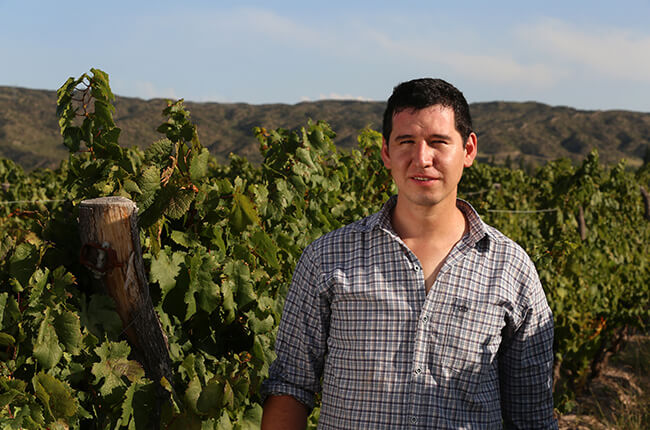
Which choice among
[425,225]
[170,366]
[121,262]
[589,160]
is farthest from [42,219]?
[589,160]

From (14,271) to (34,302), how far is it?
0.41 feet

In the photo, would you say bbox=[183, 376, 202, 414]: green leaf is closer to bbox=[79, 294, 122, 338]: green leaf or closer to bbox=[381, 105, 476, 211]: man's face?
bbox=[79, 294, 122, 338]: green leaf

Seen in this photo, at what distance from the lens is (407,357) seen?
1429 millimetres

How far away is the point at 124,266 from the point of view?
178cm

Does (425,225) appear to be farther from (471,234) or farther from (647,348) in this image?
(647,348)

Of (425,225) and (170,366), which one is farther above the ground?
(425,225)

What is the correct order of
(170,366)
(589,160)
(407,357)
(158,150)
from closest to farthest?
(407,357), (170,366), (158,150), (589,160)

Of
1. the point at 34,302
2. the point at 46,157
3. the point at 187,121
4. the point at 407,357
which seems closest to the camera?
the point at 407,357

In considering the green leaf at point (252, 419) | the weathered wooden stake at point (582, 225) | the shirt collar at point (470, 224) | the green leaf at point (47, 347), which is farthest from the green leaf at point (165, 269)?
the weathered wooden stake at point (582, 225)

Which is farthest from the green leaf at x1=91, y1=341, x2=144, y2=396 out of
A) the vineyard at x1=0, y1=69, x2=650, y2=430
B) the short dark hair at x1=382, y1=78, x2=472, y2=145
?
the short dark hair at x1=382, y1=78, x2=472, y2=145

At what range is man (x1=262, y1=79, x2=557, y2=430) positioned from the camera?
1.43 m

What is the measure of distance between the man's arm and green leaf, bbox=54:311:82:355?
602mm

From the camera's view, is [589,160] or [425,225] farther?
[589,160]

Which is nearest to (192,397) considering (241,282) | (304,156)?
(241,282)
